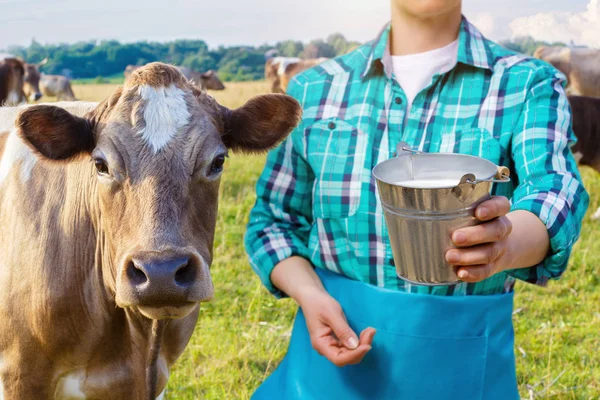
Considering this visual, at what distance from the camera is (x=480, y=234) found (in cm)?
180

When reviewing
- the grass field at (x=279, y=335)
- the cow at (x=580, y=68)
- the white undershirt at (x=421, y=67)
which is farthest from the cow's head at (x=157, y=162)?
the cow at (x=580, y=68)

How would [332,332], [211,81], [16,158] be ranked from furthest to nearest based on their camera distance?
[211,81] < [16,158] < [332,332]

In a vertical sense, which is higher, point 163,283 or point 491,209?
point 491,209

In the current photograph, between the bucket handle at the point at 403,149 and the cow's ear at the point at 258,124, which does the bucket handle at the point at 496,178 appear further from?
the cow's ear at the point at 258,124

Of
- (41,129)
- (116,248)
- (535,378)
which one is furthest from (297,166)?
(535,378)

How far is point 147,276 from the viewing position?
2.10m

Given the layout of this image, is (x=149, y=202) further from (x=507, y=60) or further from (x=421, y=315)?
(x=507, y=60)

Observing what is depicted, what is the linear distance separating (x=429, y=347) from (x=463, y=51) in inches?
41.2

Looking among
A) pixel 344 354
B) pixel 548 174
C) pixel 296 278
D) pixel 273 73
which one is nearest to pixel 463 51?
pixel 548 174

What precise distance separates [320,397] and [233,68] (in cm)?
2699

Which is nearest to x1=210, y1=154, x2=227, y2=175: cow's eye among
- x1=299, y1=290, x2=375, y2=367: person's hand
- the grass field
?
x1=299, y1=290, x2=375, y2=367: person's hand

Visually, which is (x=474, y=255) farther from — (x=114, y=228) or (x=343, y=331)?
(x=114, y=228)

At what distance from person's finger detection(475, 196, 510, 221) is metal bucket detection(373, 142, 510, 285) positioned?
0.02 m

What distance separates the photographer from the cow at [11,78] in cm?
1794
